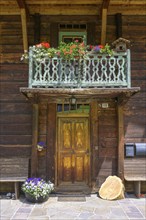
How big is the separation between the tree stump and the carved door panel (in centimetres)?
72

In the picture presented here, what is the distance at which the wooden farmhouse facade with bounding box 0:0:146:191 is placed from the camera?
8117 millimetres

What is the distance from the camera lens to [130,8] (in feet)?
27.9

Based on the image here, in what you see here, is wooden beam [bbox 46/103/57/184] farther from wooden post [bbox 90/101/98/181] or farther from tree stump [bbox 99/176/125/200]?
tree stump [bbox 99/176/125/200]

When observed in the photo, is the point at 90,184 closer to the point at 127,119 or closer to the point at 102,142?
the point at 102,142

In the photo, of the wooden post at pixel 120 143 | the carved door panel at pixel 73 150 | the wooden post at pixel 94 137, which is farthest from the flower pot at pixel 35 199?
the wooden post at pixel 120 143

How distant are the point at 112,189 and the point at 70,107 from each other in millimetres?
3045

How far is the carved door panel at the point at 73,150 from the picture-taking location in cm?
827

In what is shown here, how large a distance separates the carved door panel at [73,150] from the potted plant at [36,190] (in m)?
0.95

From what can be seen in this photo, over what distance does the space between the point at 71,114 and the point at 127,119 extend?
6.38 ft

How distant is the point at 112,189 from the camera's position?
766 cm

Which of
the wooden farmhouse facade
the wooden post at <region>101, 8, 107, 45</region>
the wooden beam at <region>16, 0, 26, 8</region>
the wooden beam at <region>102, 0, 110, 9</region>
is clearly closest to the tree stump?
the wooden farmhouse facade

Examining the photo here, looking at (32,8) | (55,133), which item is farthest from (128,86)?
(32,8)

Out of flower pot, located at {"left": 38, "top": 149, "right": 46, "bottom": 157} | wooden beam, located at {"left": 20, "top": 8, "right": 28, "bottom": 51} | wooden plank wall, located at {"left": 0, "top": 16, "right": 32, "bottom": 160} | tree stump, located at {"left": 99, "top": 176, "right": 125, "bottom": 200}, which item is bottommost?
tree stump, located at {"left": 99, "top": 176, "right": 125, "bottom": 200}

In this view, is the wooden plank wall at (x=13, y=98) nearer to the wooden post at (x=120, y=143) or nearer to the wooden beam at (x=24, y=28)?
the wooden beam at (x=24, y=28)
